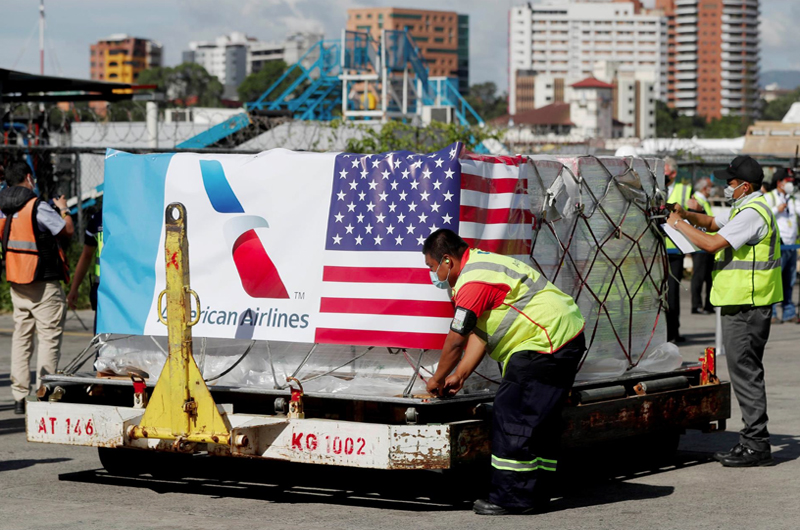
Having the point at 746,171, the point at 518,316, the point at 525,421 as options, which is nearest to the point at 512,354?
the point at 518,316

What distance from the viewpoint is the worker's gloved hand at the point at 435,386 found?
263 inches

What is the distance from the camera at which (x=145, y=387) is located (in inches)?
294

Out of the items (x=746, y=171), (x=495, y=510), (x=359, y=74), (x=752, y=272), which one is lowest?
(x=495, y=510)

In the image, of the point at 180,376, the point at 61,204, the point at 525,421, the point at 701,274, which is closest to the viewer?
the point at 525,421

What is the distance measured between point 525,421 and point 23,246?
5168 mm

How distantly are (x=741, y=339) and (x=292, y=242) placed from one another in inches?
129

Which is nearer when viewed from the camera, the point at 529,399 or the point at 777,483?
the point at 529,399

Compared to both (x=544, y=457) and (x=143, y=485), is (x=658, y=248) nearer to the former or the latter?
(x=544, y=457)

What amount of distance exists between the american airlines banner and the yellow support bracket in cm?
51

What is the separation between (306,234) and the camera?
731cm

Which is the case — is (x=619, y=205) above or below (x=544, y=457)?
above

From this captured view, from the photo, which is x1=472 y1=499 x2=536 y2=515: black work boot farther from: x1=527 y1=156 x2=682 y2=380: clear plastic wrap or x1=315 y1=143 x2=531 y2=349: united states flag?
x1=527 y1=156 x2=682 y2=380: clear plastic wrap

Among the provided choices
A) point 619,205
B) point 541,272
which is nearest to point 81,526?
point 541,272

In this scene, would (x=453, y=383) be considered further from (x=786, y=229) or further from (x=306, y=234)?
(x=786, y=229)
